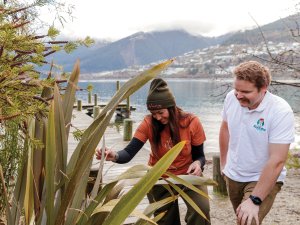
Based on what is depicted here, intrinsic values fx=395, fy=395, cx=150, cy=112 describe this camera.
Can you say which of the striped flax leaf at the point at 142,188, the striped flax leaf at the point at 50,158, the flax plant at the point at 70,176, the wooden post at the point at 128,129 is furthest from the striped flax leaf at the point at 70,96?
the wooden post at the point at 128,129

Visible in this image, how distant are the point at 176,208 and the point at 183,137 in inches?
27.0

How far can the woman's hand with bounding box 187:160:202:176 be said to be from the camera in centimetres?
294

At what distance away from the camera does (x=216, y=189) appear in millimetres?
6434

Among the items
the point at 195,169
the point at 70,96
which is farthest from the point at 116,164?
the point at 70,96

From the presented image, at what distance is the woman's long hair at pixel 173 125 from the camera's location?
3.07 m

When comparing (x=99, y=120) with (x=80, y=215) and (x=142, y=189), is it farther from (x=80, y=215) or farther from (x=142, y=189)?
(x=80, y=215)

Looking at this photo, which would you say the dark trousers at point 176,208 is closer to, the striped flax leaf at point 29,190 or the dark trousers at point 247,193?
the dark trousers at point 247,193

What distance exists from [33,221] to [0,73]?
927 mm

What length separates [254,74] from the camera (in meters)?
2.60

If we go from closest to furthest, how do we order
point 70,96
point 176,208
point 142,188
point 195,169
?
1. point 142,188
2. point 70,96
3. point 195,169
4. point 176,208

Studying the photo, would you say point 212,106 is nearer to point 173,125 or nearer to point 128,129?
point 128,129

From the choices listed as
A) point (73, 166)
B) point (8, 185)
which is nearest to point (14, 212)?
point (8, 185)

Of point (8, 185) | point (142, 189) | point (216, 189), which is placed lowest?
point (216, 189)

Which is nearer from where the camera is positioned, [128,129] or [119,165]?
[119,165]
